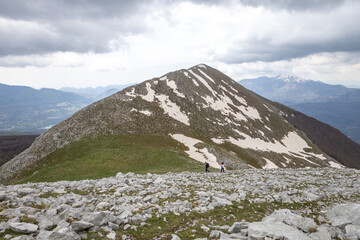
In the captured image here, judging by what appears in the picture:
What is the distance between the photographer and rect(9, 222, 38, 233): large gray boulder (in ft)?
28.9

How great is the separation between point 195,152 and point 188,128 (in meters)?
18.6

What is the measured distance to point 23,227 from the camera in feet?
29.3

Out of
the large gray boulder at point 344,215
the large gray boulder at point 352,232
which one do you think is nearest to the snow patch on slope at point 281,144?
the large gray boulder at point 344,215

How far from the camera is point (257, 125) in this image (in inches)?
4181

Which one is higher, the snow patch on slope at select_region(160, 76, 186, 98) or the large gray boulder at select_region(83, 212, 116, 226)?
the snow patch on slope at select_region(160, 76, 186, 98)

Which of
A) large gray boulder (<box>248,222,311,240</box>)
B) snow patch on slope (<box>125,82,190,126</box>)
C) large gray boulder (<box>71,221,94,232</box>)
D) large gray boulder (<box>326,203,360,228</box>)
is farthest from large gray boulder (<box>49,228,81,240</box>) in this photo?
snow patch on slope (<box>125,82,190,126</box>)

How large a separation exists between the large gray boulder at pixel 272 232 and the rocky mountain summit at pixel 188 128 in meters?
37.1

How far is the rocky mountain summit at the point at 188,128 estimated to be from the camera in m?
56.0

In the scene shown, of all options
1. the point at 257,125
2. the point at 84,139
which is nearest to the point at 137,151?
the point at 84,139

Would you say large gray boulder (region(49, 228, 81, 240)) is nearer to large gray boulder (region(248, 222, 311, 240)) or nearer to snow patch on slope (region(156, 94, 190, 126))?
large gray boulder (region(248, 222, 311, 240))

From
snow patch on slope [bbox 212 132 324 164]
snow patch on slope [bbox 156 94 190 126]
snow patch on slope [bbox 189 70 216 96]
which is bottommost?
snow patch on slope [bbox 212 132 324 164]

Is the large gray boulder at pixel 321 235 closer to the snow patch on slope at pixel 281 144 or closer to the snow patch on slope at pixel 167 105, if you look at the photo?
the snow patch on slope at pixel 281 144

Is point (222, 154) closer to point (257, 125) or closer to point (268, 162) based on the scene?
point (268, 162)

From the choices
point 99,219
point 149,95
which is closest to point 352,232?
point 99,219
